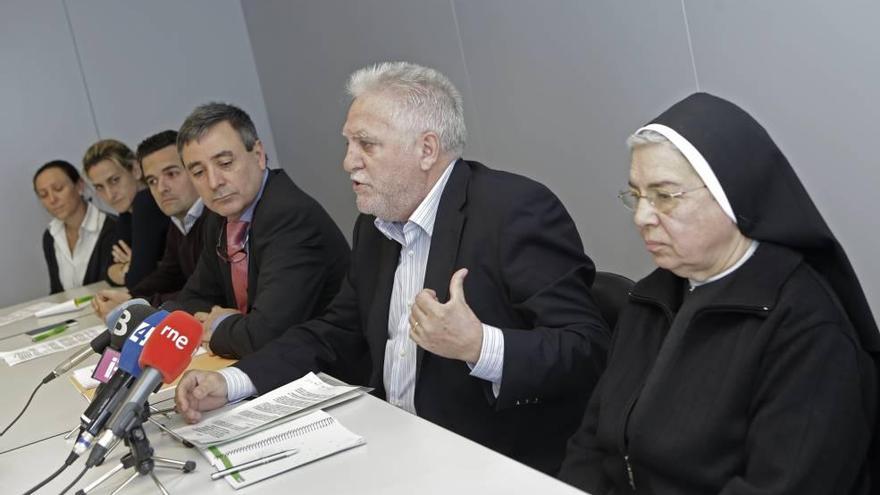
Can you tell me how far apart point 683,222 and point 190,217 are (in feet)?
9.37

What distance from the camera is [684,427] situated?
5.15ft

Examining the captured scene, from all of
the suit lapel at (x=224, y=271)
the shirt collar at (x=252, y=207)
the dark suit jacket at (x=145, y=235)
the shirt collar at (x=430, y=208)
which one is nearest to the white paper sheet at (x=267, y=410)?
the shirt collar at (x=430, y=208)

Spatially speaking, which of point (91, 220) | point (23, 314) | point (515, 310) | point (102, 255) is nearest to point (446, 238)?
point (515, 310)

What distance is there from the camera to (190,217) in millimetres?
4000

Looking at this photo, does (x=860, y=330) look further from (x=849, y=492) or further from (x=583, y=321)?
(x=583, y=321)

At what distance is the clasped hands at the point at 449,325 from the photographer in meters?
1.89

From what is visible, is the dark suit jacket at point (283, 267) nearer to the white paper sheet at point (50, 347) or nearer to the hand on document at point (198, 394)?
the hand on document at point (198, 394)

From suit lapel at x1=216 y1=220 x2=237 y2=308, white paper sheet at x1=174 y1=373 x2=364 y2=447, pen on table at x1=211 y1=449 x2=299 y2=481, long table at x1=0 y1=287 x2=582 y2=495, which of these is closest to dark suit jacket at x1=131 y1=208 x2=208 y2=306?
suit lapel at x1=216 y1=220 x2=237 y2=308

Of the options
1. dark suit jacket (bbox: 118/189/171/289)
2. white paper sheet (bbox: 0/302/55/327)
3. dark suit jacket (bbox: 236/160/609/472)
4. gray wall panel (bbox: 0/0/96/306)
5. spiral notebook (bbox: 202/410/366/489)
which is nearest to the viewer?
spiral notebook (bbox: 202/410/366/489)

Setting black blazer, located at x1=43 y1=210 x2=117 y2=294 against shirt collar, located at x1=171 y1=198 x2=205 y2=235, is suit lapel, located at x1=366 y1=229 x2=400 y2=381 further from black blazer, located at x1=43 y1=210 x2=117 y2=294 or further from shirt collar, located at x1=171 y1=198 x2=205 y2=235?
black blazer, located at x1=43 y1=210 x2=117 y2=294

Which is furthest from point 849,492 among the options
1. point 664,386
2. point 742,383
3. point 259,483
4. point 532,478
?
point 259,483

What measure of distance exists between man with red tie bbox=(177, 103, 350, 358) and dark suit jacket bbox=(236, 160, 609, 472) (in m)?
0.53

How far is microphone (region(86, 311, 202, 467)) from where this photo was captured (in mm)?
1533

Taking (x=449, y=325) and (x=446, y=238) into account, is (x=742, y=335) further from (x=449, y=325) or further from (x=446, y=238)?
(x=446, y=238)
